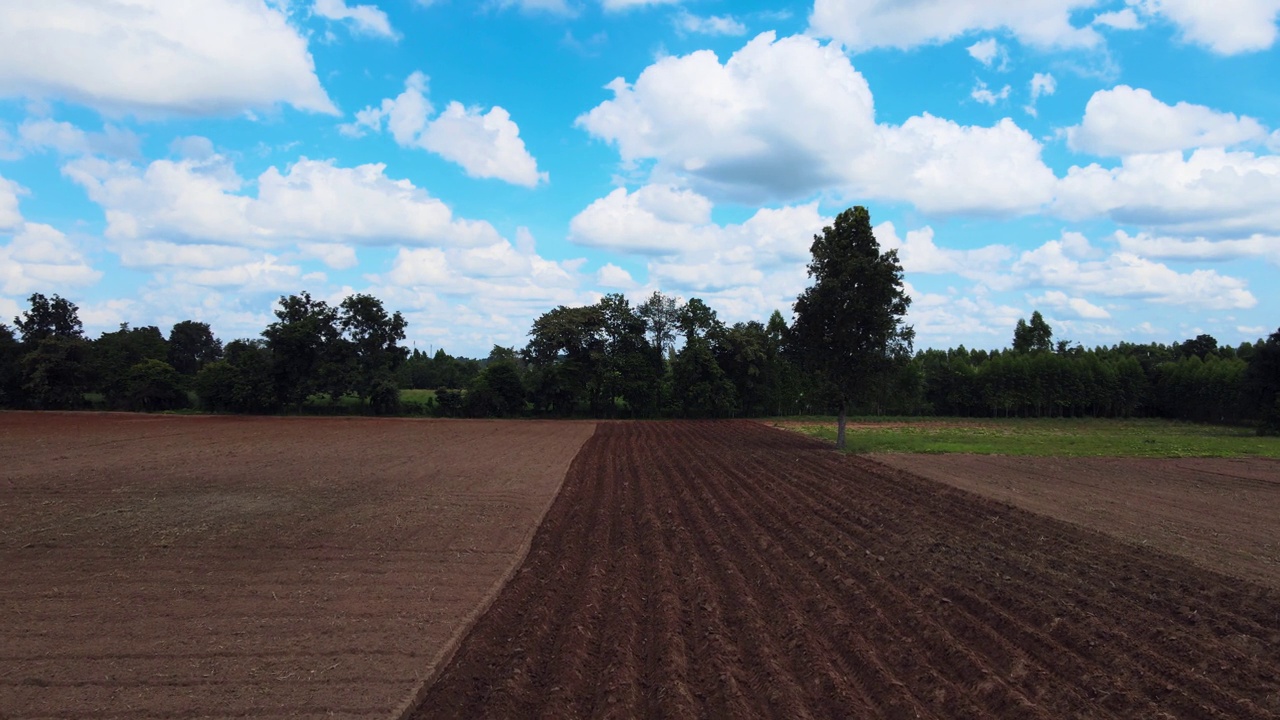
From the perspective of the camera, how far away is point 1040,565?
417 inches

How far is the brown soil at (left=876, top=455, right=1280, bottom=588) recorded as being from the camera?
39.5ft

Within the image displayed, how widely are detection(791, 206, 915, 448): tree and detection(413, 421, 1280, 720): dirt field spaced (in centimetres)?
1517

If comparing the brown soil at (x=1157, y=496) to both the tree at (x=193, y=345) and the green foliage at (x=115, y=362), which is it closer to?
the green foliage at (x=115, y=362)

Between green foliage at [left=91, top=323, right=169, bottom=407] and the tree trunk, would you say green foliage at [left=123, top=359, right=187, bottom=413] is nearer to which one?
green foliage at [left=91, top=323, right=169, bottom=407]

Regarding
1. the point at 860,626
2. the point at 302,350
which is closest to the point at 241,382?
the point at 302,350

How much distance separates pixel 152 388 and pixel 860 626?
216 feet

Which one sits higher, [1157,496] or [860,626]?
[1157,496]

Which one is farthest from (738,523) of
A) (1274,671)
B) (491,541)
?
(1274,671)

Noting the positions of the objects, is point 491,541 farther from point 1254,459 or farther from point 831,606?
point 1254,459

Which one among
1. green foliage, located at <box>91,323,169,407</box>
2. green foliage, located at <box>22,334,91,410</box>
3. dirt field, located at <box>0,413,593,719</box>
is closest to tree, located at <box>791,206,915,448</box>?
dirt field, located at <box>0,413,593,719</box>

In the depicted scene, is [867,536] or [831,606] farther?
[867,536]

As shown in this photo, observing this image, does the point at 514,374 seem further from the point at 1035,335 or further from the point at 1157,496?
the point at 1035,335

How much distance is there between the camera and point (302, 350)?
180 feet

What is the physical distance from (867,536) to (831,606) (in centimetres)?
440
